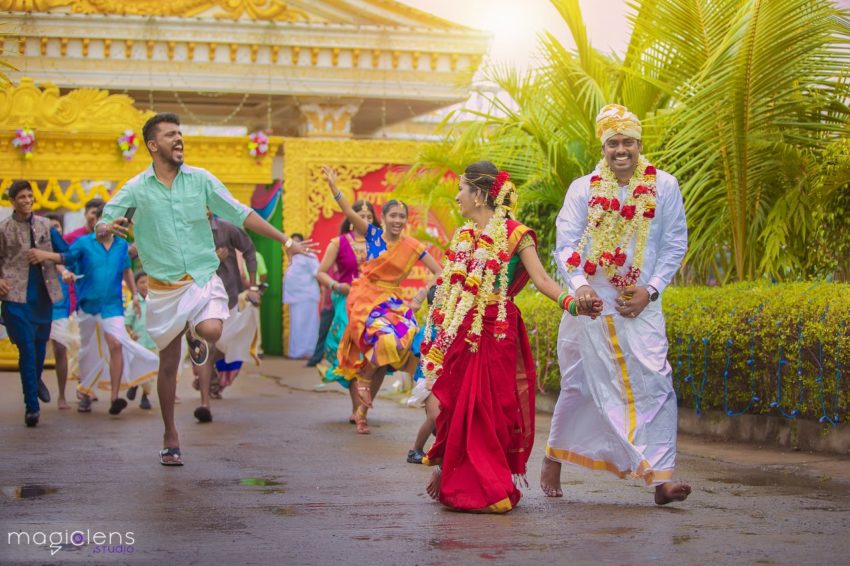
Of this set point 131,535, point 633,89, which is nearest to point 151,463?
point 131,535

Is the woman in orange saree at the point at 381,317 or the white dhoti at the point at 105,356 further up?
the woman in orange saree at the point at 381,317

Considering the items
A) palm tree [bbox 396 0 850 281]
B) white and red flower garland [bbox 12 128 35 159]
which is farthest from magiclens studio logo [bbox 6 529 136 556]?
white and red flower garland [bbox 12 128 35 159]

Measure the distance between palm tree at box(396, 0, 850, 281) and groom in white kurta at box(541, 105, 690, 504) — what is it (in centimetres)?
339

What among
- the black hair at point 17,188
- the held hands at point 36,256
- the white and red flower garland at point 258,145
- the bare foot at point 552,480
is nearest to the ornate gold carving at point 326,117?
the white and red flower garland at point 258,145

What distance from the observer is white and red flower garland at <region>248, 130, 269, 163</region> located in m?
20.1

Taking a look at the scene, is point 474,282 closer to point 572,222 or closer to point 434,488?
point 572,222

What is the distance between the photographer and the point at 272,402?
13.7 metres

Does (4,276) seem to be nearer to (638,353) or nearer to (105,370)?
(105,370)

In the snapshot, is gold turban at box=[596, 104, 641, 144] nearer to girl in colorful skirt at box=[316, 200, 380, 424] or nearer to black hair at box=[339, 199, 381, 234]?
black hair at box=[339, 199, 381, 234]

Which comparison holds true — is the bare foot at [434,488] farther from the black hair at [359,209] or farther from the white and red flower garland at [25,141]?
the white and red flower garland at [25,141]

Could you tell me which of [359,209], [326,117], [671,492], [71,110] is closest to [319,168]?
[326,117]

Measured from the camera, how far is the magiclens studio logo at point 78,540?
541 centimetres

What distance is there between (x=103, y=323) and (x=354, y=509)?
658 cm

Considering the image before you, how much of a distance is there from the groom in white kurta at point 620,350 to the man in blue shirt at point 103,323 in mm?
6257
